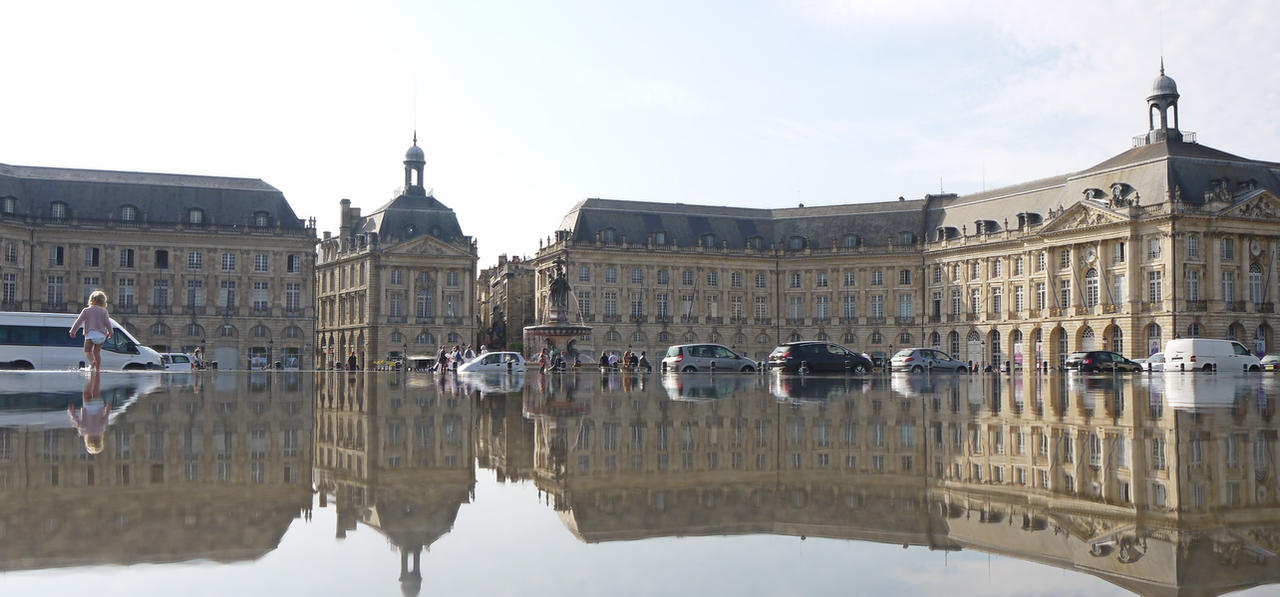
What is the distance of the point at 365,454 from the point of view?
23.1ft

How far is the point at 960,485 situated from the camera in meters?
5.88

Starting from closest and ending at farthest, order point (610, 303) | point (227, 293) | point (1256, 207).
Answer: point (1256, 207) < point (227, 293) < point (610, 303)

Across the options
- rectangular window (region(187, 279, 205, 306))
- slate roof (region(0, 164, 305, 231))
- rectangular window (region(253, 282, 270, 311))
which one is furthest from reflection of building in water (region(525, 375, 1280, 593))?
slate roof (region(0, 164, 305, 231))

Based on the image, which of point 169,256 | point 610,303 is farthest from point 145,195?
point 610,303

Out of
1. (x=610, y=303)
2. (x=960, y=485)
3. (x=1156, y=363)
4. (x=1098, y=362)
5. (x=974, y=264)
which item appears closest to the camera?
(x=960, y=485)

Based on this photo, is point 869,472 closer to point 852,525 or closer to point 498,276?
point 852,525

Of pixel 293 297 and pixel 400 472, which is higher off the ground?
pixel 293 297

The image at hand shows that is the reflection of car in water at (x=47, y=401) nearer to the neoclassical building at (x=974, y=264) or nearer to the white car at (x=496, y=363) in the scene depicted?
the white car at (x=496, y=363)

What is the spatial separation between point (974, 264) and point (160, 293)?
197 ft

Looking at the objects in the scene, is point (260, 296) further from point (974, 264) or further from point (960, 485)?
point (960, 485)

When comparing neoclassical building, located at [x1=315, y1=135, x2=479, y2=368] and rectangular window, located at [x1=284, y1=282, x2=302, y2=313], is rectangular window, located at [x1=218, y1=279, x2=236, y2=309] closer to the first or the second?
rectangular window, located at [x1=284, y1=282, x2=302, y2=313]

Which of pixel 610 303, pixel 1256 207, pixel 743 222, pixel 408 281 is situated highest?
pixel 743 222

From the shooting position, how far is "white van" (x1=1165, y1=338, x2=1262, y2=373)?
167 feet

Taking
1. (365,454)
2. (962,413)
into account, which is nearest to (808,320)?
(962,413)
